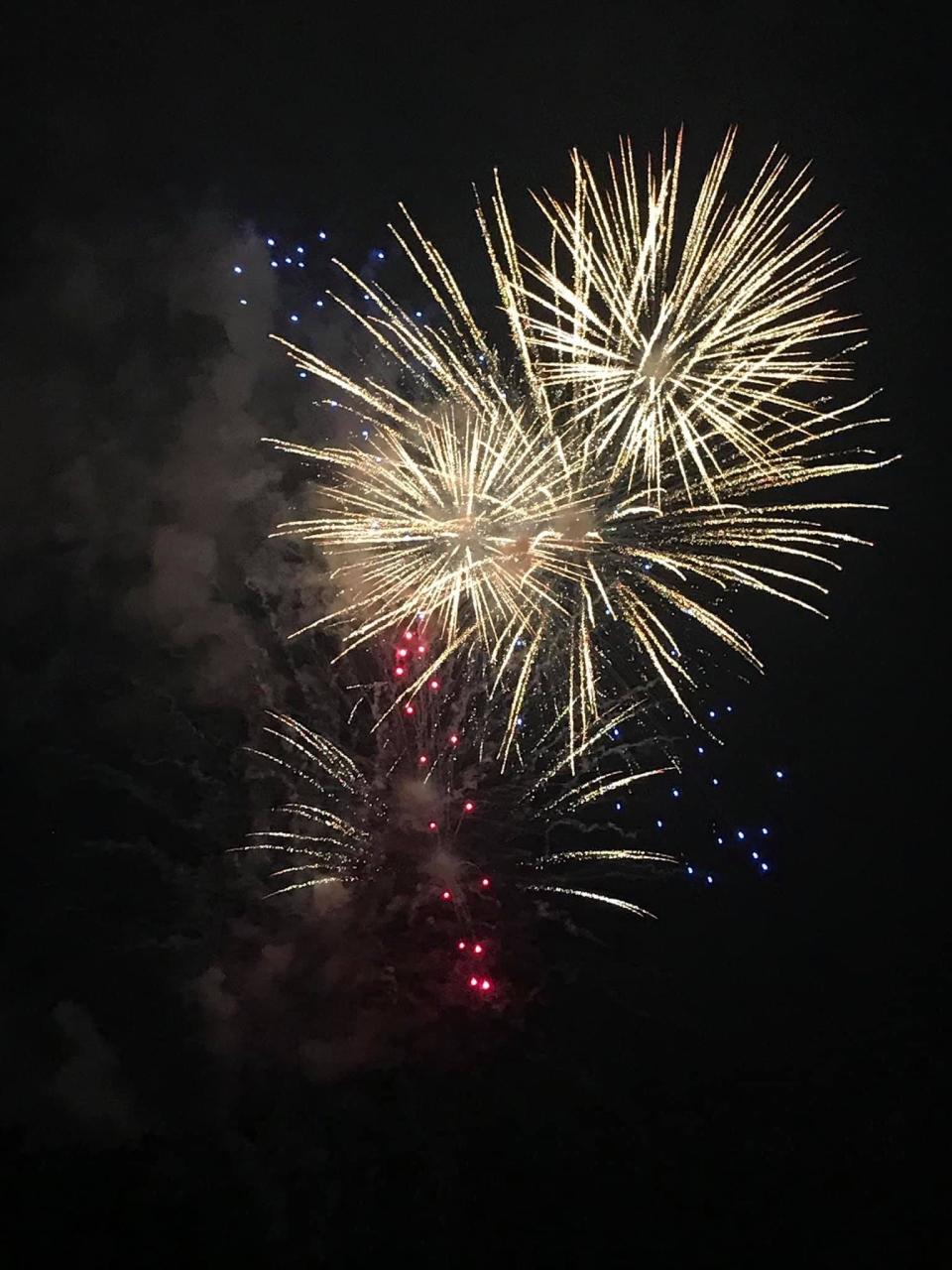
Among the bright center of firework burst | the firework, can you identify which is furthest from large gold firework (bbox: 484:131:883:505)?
the firework

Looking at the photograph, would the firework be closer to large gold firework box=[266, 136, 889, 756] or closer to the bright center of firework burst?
large gold firework box=[266, 136, 889, 756]

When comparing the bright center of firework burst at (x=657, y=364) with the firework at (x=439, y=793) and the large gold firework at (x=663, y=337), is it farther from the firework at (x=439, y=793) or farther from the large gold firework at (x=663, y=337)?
the firework at (x=439, y=793)

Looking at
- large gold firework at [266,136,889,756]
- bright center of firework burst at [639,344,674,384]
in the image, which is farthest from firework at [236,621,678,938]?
bright center of firework burst at [639,344,674,384]

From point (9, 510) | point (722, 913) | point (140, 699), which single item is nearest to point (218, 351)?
point (9, 510)

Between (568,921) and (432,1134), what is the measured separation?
3414mm

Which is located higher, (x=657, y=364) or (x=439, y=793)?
(x=657, y=364)

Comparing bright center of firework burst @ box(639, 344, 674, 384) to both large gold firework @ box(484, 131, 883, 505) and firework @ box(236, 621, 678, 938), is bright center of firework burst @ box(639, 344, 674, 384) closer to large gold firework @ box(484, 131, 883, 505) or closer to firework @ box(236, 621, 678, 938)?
large gold firework @ box(484, 131, 883, 505)

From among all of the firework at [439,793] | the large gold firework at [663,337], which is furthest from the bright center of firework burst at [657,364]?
the firework at [439,793]

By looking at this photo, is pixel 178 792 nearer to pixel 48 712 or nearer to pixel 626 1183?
pixel 48 712

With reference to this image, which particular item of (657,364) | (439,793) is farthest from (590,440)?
(439,793)

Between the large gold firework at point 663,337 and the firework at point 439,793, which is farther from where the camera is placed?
the firework at point 439,793

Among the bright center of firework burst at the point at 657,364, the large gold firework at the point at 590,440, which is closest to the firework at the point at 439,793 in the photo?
the large gold firework at the point at 590,440

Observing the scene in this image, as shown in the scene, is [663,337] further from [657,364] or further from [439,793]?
[439,793]

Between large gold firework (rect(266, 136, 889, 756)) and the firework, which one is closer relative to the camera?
large gold firework (rect(266, 136, 889, 756))
